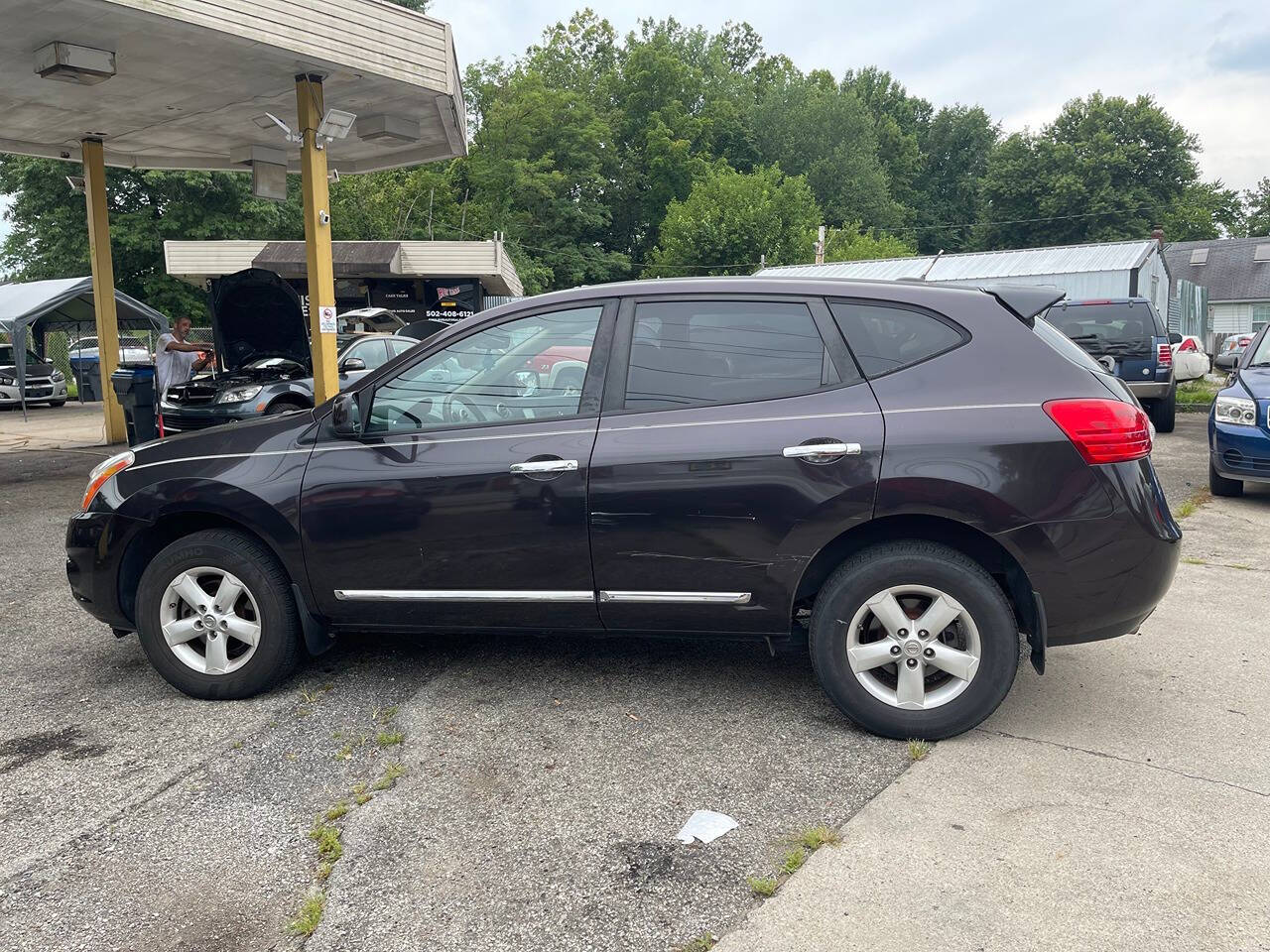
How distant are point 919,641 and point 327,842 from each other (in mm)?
2118

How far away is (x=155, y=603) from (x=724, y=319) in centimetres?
266

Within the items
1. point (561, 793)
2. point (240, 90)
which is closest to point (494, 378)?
point (561, 793)

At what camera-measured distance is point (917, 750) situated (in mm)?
3449

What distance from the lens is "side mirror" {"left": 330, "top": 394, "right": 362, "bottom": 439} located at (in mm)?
3912

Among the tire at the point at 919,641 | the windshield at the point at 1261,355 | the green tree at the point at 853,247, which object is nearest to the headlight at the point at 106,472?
the tire at the point at 919,641

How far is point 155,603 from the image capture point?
4.04 metres

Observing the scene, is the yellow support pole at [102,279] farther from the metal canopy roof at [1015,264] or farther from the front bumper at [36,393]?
the metal canopy roof at [1015,264]

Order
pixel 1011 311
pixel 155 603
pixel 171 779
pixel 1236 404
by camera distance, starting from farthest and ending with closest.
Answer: pixel 1236 404, pixel 155 603, pixel 1011 311, pixel 171 779

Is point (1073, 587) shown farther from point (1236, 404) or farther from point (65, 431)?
point (65, 431)

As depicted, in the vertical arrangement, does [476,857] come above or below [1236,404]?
below

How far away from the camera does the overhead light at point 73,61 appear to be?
8914 mm

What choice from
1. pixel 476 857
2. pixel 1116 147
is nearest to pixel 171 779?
pixel 476 857

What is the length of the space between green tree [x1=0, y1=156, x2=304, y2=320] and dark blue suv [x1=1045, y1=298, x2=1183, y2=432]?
27.3 meters

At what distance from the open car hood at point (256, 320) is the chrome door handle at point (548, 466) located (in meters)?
9.04
